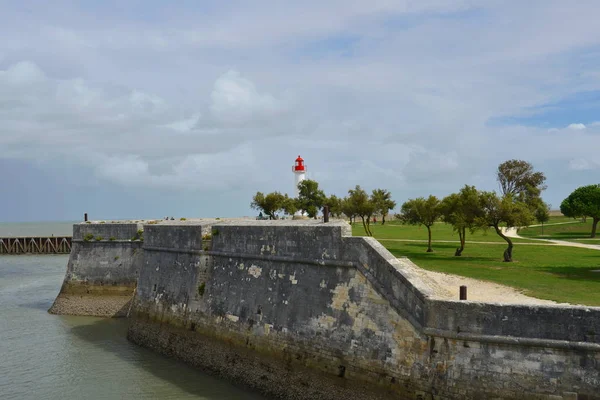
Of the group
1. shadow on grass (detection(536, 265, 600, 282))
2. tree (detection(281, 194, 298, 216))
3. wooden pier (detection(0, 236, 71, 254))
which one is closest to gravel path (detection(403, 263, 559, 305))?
shadow on grass (detection(536, 265, 600, 282))

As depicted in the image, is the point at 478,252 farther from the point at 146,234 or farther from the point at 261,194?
the point at 261,194

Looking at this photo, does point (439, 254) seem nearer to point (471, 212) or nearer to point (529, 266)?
point (471, 212)

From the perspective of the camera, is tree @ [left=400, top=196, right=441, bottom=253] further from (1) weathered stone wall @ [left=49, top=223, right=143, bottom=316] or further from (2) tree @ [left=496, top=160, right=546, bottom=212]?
(2) tree @ [left=496, top=160, right=546, bottom=212]

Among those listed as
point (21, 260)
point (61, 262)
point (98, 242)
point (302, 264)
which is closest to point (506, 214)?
point (302, 264)

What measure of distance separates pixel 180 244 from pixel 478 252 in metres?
14.7

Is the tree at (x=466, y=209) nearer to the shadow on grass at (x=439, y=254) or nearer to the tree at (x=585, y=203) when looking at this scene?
the shadow on grass at (x=439, y=254)

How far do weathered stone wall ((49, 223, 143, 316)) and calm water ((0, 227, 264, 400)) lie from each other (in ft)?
3.02

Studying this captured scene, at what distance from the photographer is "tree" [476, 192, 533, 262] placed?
22.5 m

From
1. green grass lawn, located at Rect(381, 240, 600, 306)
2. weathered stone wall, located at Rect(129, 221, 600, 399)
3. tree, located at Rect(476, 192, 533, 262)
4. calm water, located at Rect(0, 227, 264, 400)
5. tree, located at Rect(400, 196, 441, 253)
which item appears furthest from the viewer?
tree, located at Rect(400, 196, 441, 253)

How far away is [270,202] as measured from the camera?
3856cm

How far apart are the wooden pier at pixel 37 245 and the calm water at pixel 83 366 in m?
33.6

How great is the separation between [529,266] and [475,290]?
21.9ft

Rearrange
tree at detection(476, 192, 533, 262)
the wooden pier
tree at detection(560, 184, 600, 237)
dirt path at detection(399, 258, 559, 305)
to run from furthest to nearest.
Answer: the wooden pier
tree at detection(560, 184, 600, 237)
tree at detection(476, 192, 533, 262)
dirt path at detection(399, 258, 559, 305)

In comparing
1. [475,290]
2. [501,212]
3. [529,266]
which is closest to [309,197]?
[501,212]
